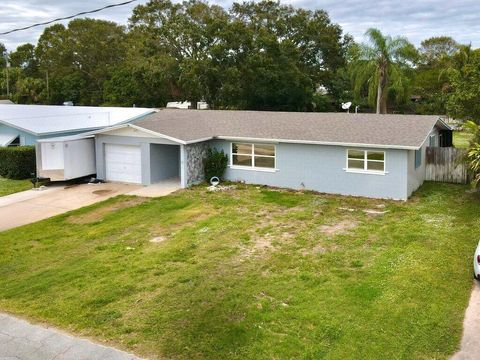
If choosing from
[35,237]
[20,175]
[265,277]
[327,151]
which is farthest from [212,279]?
[20,175]

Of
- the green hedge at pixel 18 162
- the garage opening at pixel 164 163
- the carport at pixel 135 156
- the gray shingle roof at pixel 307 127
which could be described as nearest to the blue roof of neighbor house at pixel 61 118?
the green hedge at pixel 18 162

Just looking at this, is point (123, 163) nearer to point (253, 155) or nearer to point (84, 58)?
point (253, 155)

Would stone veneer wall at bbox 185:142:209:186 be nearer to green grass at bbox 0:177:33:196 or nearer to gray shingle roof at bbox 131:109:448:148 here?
gray shingle roof at bbox 131:109:448:148

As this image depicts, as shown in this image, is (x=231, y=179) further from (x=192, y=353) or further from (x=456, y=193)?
(x=192, y=353)

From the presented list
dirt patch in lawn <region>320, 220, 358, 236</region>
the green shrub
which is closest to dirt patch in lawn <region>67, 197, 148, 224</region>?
the green shrub

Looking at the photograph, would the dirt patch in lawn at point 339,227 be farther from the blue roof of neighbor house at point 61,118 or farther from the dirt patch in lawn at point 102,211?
the blue roof of neighbor house at point 61,118

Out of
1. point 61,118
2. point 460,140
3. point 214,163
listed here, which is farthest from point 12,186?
point 460,140
